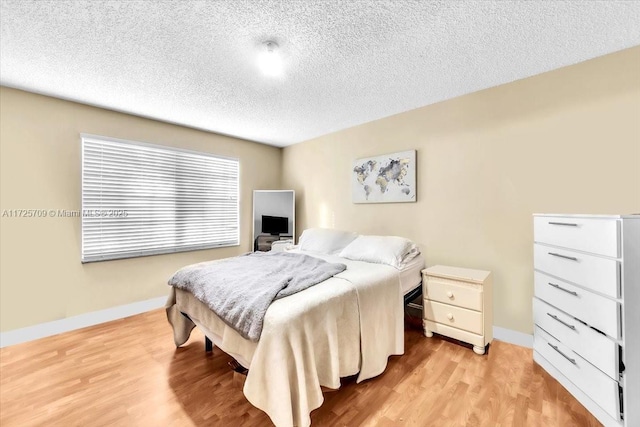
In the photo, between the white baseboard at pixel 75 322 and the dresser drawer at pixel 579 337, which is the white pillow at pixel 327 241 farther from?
the white baseboard at pixel 75 322

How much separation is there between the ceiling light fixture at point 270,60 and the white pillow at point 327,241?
6.15 feet

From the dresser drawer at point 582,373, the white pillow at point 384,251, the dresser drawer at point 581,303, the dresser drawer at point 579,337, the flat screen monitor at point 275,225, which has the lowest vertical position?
the dresser drawer at point 582,373

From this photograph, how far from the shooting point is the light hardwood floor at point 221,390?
5.04ft

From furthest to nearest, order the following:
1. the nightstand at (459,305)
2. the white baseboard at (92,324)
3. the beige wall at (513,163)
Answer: the white baseboard at (92,324) < the nightstand at (459,305) < the beige wall at (513,163)

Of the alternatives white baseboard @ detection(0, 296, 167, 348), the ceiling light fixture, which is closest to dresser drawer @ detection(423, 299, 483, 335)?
the ceiling light fixture

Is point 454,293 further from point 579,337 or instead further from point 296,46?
point 296,46

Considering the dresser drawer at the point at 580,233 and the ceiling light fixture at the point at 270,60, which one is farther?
the ceiling light fixture at the point at 270,60

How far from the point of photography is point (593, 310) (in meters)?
1.54

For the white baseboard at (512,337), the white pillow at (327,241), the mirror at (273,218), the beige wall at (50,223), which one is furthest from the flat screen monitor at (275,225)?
the white baseboard at (512,337)

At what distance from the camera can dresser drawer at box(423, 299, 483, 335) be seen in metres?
2.21

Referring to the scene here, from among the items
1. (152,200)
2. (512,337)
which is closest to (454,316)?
(512,337)

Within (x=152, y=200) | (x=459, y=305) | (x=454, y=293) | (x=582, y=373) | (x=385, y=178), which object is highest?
(x=385, y=178)

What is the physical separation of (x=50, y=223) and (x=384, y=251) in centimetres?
342

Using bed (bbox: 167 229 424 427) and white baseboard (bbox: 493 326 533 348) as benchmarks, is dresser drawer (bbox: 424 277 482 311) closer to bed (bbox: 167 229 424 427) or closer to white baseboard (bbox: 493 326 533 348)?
bed (bbox: 167 229 424 427)
